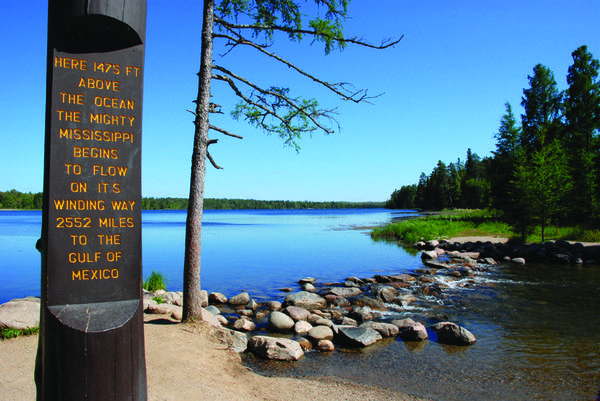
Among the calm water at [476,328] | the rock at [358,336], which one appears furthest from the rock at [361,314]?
the rock at [358,336]

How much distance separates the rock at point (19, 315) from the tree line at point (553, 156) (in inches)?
1229

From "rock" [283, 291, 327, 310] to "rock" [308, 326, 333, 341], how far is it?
321cm

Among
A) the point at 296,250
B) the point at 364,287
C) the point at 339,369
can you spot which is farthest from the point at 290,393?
the point at 296,250

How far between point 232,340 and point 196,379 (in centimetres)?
240

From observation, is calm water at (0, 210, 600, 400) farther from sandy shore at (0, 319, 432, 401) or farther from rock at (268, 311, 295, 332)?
rock at (268, 311, 295, 332)

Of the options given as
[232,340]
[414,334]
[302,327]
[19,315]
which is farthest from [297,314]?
[19,315]

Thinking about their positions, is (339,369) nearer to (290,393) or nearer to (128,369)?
(290,393)

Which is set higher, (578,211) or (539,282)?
(578,211)

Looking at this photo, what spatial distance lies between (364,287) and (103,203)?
47.4 ft

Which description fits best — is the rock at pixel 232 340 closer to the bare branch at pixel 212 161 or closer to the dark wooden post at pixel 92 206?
the bare branch at pixel 212 161

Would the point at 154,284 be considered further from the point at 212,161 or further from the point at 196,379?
the point at 196,379

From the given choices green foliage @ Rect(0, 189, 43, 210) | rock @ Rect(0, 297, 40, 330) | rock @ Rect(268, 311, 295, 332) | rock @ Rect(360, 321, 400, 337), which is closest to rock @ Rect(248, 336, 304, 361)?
rock @ Rect(268, 311, 295, 332)

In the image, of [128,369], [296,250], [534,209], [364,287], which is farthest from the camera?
[296,250]

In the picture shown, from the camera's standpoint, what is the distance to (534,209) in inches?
1182
